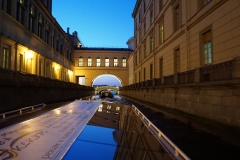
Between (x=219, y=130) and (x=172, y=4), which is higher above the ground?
(x=172, y=4)

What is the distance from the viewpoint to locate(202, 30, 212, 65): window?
14.1 meters

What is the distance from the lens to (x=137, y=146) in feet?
9.71

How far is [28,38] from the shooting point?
985 inches

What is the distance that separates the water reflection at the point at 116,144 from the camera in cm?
257

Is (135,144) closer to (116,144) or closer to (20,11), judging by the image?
(116,144)

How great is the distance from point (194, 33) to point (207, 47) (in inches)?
79.6

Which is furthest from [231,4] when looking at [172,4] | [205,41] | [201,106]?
[172,4]

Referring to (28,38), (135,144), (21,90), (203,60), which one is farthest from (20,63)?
(135,144)

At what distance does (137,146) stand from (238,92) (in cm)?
650

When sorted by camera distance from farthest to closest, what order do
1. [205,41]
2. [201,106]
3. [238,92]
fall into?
[205,41] < [201,106] < [238,92]

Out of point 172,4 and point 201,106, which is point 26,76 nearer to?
point 201,106

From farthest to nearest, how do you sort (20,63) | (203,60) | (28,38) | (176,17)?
(28,38)
(20,63)
(176,17)
(203,60)

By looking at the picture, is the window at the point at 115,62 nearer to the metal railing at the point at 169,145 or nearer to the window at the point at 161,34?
the window at the point at 161,34

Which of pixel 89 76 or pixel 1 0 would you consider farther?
pixel 89 76
